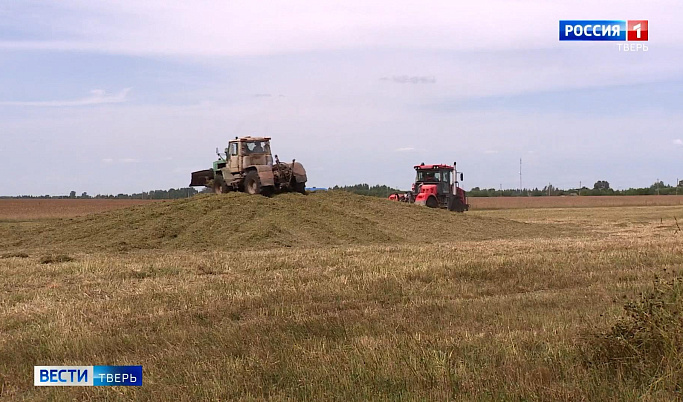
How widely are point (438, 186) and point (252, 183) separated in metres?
12.1

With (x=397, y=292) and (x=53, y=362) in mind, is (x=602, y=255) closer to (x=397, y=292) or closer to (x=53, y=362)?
(x=397, y=292)

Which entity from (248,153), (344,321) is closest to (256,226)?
(248,153)

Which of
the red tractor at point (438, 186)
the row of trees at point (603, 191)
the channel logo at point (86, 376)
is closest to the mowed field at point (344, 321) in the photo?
the channel logo at point (86, 376)

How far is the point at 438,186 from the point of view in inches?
1393

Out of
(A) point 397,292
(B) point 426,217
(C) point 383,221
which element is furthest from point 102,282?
(B) point 426,217

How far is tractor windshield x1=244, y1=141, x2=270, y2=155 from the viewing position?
27172mm

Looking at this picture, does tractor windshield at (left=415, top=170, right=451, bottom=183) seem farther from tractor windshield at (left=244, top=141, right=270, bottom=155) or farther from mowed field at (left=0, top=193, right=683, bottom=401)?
mowed field at (left=0, top=193, right=683, bottom=401)

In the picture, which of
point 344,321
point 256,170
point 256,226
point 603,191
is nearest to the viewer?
point 344,321

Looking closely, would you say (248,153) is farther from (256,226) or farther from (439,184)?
(439,184)

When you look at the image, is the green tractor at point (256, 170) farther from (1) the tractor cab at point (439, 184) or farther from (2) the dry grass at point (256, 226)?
(1) the tractor cab at point (439, 184)

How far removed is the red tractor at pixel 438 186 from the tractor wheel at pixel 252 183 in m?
10.8

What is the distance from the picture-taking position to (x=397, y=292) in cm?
1098

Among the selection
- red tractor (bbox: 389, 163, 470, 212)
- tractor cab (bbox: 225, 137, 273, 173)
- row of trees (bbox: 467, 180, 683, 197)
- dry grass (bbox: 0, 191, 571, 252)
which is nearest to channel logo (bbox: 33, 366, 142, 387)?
dry grass (bbox: 0, 191, 571, 252)

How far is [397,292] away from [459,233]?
14.3 meters
